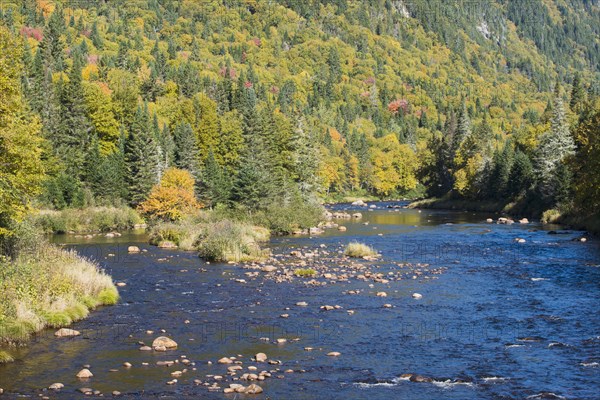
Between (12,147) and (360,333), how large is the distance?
18.1 m

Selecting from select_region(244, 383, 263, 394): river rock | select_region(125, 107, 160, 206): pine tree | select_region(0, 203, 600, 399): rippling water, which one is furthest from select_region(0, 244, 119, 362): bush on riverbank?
select_region(125, 107, 160, 206): pine tree

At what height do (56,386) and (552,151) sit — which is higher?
(552,151)

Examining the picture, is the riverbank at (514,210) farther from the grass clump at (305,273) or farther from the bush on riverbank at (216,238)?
the grass clump at (305,273)

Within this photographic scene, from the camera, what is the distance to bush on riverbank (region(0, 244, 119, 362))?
27.6 meters

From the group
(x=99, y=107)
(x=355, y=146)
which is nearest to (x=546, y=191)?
(x=99, y=107)

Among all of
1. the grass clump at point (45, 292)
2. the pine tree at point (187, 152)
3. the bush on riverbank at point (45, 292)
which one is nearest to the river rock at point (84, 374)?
the bush on riverbank at point (45, 292)

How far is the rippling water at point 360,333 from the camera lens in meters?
22.7

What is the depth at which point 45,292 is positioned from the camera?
3056 cm

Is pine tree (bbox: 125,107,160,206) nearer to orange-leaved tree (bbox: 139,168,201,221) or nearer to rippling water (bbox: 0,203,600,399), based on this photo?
orange-leaved tree (bbox: 139,168,201,221)

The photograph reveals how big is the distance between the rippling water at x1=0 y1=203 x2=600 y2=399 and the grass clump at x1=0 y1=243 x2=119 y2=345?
0.89 meters

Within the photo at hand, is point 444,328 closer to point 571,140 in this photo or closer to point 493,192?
point 571,140

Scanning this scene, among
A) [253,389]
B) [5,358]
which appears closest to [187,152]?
[5,358]

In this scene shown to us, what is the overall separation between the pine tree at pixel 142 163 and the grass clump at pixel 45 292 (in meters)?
51.8

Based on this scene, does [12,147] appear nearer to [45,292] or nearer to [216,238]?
[45,292]
